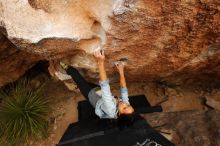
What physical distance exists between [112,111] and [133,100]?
126cm

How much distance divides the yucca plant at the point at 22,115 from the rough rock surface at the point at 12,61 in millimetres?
273

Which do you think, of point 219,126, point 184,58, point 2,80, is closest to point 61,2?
point 184,58

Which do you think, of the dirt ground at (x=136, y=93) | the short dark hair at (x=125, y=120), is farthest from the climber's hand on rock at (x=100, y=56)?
the dirt ground at (x=136, y=93)

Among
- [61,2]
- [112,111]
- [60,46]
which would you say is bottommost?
[112,111]

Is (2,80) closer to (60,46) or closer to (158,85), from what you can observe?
(60,46)

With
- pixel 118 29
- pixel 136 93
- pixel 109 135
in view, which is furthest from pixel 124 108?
pixel 136 93

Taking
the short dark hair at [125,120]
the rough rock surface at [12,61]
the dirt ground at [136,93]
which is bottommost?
the dirt ground at [136,93]

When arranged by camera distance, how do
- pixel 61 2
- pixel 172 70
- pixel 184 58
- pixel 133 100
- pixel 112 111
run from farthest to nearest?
pixel 133 100 → pixel 172 70 → pixel 184 58 → pixel 112 111 → pixel 61 2

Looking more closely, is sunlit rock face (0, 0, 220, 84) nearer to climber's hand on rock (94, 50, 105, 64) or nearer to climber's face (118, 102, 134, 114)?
climber's hand on rock (94, 50, 105, 64)

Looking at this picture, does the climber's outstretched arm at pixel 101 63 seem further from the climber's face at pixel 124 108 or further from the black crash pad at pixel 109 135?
the black crash pad at pixel 109 135

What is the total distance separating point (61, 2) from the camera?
4008 millimetres

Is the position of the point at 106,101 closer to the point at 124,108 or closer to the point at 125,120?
the point at 124,108

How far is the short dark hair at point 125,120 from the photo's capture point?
431 cm

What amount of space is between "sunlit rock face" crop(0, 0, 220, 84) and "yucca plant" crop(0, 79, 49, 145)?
126cm
